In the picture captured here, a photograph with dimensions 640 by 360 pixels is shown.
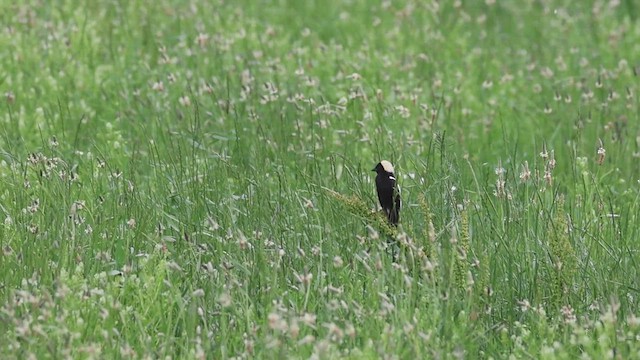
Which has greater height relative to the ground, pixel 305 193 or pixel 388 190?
pixel 388 190

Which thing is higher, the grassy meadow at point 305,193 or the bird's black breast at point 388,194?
the bird's black breast at point 388,194

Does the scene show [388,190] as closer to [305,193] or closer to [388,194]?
[388,194]

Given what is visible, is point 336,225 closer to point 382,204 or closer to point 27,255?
point 382,204

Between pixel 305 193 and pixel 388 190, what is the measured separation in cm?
119

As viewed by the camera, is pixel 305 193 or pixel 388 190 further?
pixel 305 193

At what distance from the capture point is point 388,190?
485 centimetres

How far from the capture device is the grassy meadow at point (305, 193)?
4.45 metres

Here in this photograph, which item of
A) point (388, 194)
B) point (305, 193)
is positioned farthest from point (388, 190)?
point (305, 193)

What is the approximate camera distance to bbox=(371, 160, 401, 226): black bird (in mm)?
4812

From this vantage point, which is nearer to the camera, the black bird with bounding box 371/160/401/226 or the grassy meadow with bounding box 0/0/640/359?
the grassy meadow with bounding box 0/0/640/359

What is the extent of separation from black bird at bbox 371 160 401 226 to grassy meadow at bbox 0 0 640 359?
0.19ft

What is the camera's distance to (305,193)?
5.99 m

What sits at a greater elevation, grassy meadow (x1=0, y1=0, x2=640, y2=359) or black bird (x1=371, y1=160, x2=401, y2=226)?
black bird (x1=371, y1=160, x2=401, y2=226)

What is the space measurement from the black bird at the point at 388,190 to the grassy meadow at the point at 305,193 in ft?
0.19
